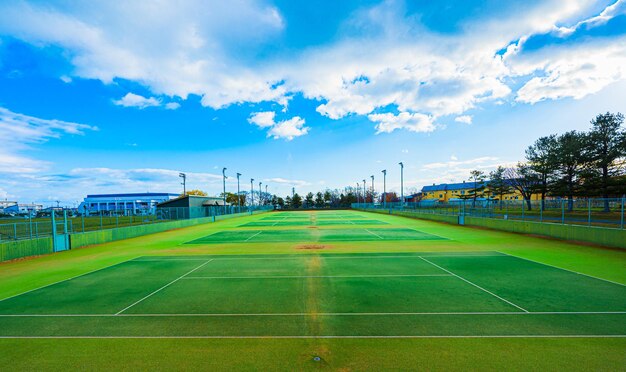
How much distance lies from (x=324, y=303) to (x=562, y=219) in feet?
69.7

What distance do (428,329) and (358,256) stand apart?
29.7 ft

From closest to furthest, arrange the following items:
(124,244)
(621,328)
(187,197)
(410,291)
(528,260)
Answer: (621,328)
(410,291)
(528,260)
(124,244)
(187,197)

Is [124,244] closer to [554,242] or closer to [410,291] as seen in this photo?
[410,291]

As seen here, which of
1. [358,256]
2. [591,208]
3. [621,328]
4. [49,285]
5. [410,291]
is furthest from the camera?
[591,208]

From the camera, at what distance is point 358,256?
15.9 m

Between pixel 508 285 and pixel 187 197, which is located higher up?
pixel 187 197

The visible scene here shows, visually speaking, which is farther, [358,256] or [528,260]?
[358,256]

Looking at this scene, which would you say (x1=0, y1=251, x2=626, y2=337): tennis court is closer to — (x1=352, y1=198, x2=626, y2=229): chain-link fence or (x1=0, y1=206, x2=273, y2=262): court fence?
(x1=0, y1=206, x2=273, y2=262): court fence

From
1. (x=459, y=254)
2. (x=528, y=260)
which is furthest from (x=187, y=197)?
(x=528, y=260)

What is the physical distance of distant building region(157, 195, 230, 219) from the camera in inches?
1439

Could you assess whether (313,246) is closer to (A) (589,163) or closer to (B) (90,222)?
(B) (90,222)

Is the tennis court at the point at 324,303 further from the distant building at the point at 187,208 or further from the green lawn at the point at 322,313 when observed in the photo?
the distant building at the point at 187,208

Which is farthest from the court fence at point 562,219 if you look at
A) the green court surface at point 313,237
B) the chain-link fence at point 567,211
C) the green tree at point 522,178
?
the green tree at point 522,178

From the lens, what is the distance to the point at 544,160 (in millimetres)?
50438
